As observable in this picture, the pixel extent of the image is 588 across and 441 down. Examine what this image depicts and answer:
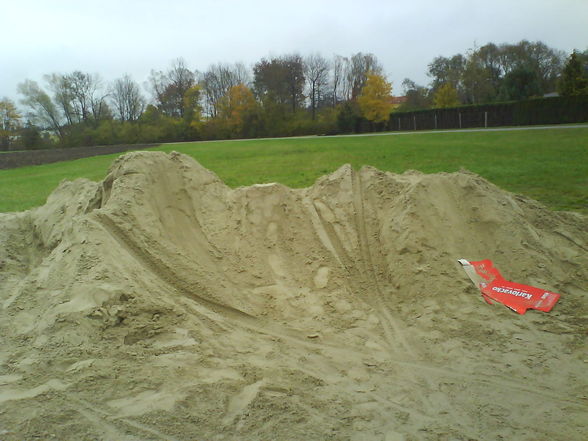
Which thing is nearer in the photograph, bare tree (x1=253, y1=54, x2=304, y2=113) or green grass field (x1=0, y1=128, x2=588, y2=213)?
green grass field (x1=0, y1=128, x2=588, y2=213)

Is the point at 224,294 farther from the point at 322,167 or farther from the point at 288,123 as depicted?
the point at 288,123

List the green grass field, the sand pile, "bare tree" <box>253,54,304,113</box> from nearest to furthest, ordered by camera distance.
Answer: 1. the sand pile
2. the green grass field
3. "bare tree" <box>253,54,304,113</box>

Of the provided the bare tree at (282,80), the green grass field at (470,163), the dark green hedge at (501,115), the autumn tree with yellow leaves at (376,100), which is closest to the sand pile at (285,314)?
the green grass field at (470,163)

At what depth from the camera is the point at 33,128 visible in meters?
46.3

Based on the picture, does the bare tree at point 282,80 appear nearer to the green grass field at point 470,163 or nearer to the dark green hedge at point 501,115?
the dark green hedge at point 501,115

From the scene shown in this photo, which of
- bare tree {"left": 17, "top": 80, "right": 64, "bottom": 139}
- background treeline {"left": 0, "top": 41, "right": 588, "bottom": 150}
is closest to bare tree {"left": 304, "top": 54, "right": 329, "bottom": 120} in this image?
background treeline {"left": 0, "top": 41, "right": 588, "bottom": 150}

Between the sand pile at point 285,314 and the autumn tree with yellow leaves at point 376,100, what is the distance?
114 ft

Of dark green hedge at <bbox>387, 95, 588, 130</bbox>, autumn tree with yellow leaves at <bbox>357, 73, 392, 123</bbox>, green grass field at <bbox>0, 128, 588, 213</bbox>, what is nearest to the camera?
green grass field at <bbox>0, 128, 588, 213</bbox>

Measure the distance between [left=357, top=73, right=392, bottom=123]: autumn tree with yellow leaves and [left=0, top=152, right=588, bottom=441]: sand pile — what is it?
34779 millimetres

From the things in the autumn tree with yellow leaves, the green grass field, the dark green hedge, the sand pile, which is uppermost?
the autumn tree with yellow leaves

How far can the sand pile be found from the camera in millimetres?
3646

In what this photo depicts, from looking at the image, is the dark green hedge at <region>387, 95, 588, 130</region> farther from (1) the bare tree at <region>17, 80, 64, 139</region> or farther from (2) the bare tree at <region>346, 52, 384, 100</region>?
(1) the bare tree at <region>17, 80, 64, 139</region>

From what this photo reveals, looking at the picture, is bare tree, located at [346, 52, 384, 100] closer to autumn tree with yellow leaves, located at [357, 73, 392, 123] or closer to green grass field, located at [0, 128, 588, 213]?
autumn tree with yellow leaves, located at [357, 73, 392, 123]

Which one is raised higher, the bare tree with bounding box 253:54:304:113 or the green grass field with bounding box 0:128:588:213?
the bare tree with bounding box 253:54:304:113
